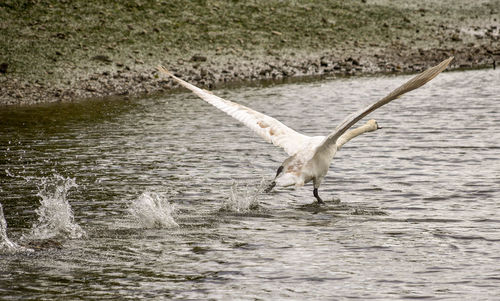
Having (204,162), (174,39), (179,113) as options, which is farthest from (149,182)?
(174,39)

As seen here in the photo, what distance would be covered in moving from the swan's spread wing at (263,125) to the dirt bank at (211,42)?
12153mm

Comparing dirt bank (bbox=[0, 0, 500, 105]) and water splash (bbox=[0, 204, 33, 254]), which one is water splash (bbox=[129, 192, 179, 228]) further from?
dirt bank (bbox=[0, 0, 500, 105])

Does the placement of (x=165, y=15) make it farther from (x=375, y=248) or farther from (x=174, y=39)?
(x=375, y=248)

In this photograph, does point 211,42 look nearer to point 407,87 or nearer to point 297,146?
point 297,146

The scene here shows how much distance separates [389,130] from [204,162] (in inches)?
189

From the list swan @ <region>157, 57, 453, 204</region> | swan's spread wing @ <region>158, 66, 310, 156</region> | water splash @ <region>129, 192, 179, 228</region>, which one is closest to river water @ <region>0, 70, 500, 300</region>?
water splash @ <region>129, 192, 179, 228</region>

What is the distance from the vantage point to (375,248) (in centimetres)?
917

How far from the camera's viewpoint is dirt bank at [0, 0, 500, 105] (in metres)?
25.8

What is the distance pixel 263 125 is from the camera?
1240 centimetres

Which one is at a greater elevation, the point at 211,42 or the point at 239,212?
the point at 211,42

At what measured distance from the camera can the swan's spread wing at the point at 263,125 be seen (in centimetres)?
1207

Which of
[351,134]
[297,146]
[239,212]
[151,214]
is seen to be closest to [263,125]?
[297,146]

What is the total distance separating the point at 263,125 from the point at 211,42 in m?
17.6

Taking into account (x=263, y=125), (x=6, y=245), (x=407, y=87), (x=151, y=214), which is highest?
(x=407, y=87)
